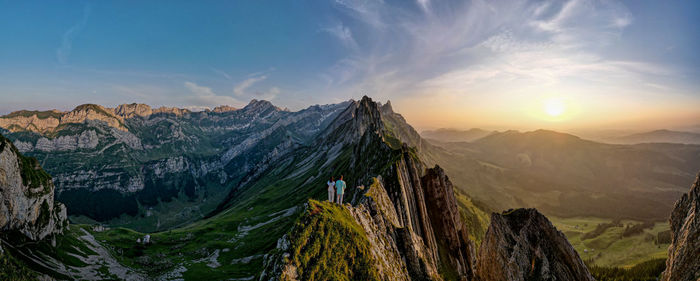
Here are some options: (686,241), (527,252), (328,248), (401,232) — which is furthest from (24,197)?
(686,241)

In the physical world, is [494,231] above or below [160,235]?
above

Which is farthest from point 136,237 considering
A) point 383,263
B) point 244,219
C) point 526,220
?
point 526,220

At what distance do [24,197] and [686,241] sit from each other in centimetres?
14162

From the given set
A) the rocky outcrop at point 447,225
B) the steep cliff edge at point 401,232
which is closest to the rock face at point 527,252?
the steep cliff edge at point 401,232

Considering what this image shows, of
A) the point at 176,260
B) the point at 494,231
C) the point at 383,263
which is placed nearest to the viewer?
the point at 383,263

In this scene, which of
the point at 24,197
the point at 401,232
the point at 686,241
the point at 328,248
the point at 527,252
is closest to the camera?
the point at 686,241

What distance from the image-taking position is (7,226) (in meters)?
74.1

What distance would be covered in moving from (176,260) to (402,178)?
115m

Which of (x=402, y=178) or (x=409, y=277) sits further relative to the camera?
(x=402, y=178)

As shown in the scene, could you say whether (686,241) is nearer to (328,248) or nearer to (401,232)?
(401,232)

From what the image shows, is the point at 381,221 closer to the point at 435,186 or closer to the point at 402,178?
the point at 402,178

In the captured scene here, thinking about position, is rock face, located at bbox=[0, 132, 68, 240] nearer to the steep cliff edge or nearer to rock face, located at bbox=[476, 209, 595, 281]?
the steep cliff edge

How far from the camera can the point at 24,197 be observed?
83.0m

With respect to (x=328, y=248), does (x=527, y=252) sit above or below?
below
